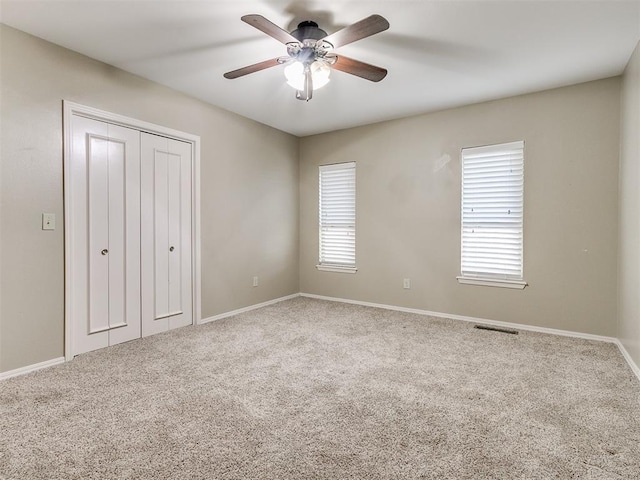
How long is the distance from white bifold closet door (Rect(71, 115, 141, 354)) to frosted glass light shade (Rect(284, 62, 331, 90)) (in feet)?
5.87

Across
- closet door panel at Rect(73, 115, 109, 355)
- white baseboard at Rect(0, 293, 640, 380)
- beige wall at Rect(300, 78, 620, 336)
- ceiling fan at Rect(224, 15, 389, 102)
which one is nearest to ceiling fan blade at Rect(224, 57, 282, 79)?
ceiling fan at Rect(224, 15, 389, 102)

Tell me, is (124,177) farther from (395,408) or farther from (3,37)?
(395,408)

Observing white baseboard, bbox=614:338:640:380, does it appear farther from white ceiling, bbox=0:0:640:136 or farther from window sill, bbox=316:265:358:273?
window sill, bbox=316:265:358:273

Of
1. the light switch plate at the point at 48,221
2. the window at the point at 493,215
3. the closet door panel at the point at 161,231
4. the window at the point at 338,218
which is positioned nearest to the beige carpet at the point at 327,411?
the closet door panel at the point at 161,231

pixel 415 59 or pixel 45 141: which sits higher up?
pixel 415 59

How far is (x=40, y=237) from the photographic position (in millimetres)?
2664

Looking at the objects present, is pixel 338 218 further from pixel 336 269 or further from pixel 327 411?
pixel 327 411

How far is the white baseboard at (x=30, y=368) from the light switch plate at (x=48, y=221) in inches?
42.0

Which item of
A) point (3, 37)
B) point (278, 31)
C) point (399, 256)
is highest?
point (3, 37)

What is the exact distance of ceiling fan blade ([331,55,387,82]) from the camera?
2.42 metres

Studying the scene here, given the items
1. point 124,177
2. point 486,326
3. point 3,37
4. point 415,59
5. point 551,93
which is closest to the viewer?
point 3,37

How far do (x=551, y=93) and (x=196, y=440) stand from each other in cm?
441

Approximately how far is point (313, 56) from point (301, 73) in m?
0.15

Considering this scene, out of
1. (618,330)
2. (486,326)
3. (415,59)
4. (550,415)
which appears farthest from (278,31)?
(618,330)
